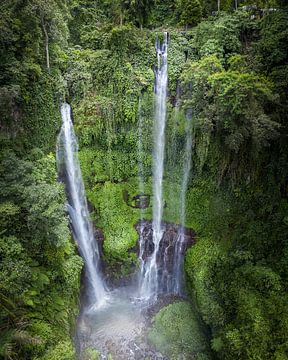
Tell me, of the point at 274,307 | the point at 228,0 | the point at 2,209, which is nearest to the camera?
the point at 2,209

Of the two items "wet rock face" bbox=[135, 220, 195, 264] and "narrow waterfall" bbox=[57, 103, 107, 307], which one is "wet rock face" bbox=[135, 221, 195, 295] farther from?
"narrow waterfall" bbox=[57, 103, 107, 307]

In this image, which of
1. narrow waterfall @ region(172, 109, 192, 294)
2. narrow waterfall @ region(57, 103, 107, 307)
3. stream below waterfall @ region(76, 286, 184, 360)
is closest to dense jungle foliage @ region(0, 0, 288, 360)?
narrow waterfall @ region(172, 109, 192, 294)

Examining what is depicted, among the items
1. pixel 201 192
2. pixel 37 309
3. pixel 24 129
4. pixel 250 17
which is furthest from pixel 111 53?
pixel 37 309

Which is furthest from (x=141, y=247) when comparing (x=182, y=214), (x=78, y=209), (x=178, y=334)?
(x=178, y=334)

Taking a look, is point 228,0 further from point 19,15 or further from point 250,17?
point 19,15

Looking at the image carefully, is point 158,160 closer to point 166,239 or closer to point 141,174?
point 141,174

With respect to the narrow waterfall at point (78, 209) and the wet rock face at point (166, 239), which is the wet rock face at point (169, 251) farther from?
the narrow waterfall at point (78, 209)
